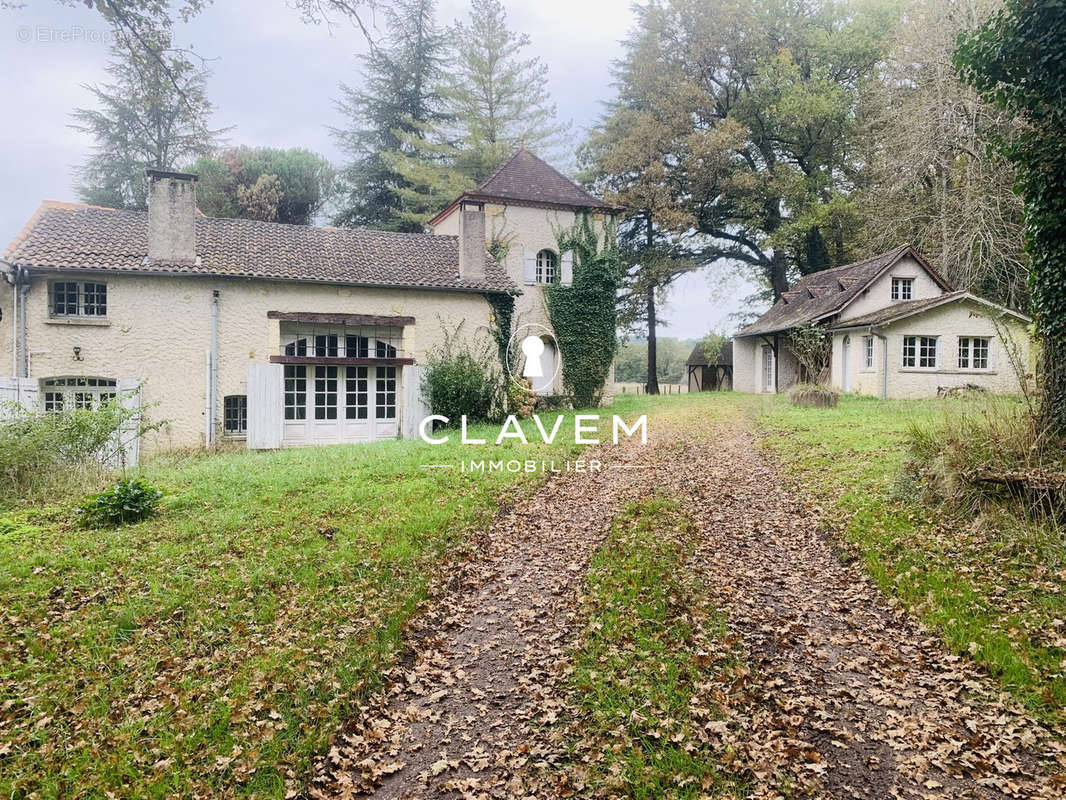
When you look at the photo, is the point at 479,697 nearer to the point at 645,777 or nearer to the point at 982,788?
the point at 645,777

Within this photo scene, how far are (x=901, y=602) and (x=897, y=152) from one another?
23219 mm

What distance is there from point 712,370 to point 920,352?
1653 cm

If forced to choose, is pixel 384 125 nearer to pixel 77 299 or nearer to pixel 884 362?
pixel 77 299

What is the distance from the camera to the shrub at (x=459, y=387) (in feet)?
51.0

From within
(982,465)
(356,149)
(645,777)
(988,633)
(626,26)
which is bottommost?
(645,777)

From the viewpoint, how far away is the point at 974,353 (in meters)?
21.8

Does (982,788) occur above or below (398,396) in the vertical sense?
below

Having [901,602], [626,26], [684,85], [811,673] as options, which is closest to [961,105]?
[684,85]

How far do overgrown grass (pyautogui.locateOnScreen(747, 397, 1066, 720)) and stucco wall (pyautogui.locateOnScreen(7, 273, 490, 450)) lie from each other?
12.5 metres

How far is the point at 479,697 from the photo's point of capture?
400 cm

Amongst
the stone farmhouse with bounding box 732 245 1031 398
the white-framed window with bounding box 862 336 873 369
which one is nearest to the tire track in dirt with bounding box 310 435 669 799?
the stone farmhouse with bounding box 732 245 1031 398

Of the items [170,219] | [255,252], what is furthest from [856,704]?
[170,219]

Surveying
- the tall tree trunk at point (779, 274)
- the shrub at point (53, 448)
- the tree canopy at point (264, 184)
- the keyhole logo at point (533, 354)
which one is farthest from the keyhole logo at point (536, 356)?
the tree canopy at point (264, 184)

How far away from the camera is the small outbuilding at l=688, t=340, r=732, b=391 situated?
3716 centimetres
